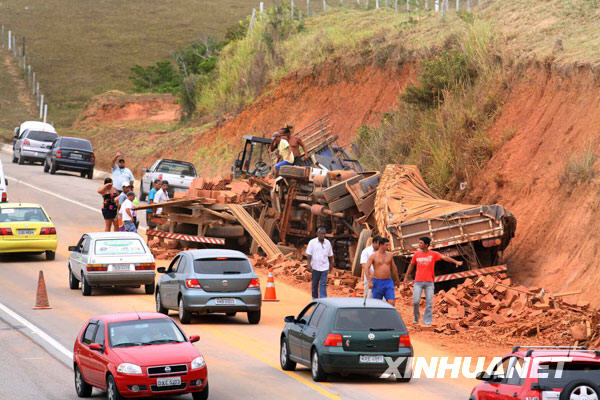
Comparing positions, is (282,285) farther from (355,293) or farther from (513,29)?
(513,29)

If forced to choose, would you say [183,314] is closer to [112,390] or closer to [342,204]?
[112,390]

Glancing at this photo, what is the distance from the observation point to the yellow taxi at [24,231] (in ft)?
86.0

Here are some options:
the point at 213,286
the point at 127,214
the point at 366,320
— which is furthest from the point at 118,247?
the point at 366,320

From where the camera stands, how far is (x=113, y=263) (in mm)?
21594

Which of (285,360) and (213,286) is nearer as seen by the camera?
(285,360)

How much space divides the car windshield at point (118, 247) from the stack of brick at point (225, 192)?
6175 mm

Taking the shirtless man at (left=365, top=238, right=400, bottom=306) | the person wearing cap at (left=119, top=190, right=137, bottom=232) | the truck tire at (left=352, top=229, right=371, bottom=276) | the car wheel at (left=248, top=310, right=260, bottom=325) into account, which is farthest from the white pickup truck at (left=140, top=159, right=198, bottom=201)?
the shirtless man at (left=365, top=238, right=400, bottom=306)

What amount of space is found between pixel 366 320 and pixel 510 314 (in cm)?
581

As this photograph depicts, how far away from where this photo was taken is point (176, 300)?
1892cm

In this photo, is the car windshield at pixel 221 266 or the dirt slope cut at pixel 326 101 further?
the dirt slope cut at pixel 326 101

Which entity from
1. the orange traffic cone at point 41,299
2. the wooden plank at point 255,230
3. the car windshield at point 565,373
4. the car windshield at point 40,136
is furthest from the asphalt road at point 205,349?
the car windshield at point 40,136

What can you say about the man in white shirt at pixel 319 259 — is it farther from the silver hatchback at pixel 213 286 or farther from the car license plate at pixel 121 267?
the car license plate at pixel 121 267

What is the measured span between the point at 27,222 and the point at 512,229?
13.4 m

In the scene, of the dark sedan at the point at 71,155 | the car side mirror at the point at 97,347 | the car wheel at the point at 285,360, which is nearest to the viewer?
the car side mirror at the point at 97,347
